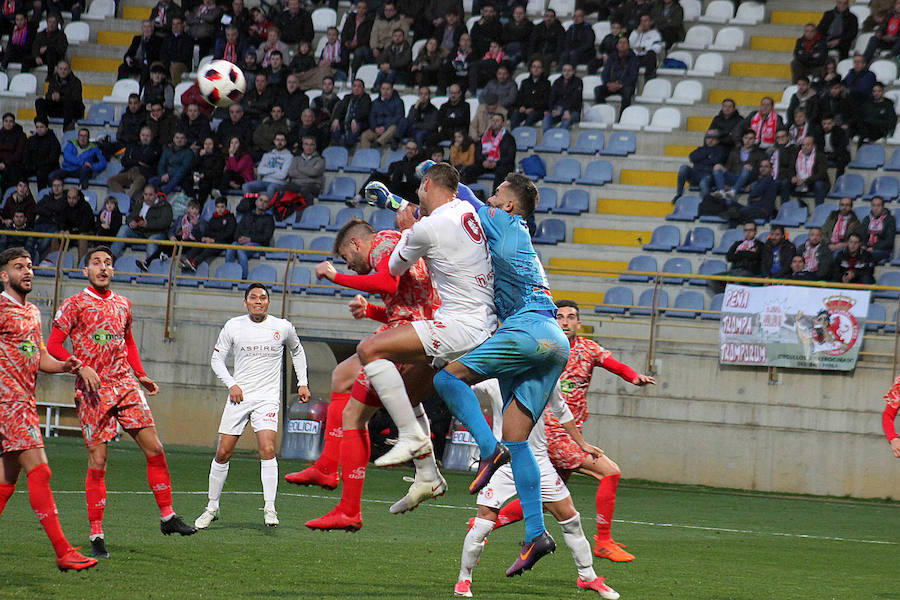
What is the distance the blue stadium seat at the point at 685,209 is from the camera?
2002cm

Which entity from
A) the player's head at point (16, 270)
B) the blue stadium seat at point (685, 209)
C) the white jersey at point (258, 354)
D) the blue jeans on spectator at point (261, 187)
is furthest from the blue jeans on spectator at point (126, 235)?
the player's head at point (16, 270)

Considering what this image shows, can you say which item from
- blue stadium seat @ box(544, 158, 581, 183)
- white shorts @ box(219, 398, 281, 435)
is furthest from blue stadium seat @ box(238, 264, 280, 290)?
white shorts @ box(219, 398, 281, 435)

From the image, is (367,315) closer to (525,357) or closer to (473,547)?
(525,357)

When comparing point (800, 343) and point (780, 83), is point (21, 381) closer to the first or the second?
point (800, 343)

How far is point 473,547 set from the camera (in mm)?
8164

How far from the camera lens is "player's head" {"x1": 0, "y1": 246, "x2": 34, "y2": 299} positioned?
321 inches

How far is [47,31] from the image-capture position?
25.2 meters

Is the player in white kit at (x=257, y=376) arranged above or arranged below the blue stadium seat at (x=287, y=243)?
below

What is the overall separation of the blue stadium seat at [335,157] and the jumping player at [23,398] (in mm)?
14076

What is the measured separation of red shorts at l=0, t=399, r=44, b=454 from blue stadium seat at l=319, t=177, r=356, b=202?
1372 centimetres

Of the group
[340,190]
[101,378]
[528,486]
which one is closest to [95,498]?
[101,378]

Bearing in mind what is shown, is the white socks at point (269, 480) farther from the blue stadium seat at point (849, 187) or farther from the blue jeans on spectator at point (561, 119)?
the blue jeans on spectator at point (561, 119)

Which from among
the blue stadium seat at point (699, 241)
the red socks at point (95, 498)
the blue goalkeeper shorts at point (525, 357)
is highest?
the blue stadium seat at point (699, 241)

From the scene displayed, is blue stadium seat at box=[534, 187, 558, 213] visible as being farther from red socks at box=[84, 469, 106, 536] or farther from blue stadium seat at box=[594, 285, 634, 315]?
red socks at box=[84, 469, 106, 536]
